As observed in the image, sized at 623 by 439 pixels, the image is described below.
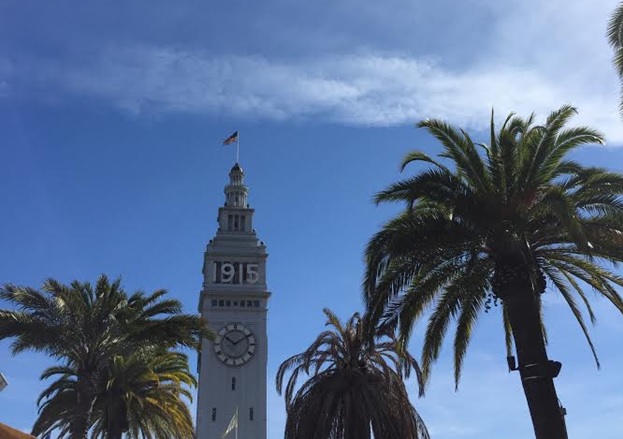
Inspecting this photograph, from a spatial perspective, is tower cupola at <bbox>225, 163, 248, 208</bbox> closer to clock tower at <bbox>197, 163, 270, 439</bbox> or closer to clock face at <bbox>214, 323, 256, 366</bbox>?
clock tower at <bbox>197, 163, 270, 439</bbox>

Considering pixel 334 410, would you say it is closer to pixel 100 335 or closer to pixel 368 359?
pixel 368 359

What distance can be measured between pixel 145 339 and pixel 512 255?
43.0 ft

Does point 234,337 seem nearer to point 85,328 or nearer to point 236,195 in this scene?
point 236,195

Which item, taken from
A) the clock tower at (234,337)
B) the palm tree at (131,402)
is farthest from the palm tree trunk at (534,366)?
the clock tower at (234,337)

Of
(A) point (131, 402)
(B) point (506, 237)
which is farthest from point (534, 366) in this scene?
(A) point (131, 402)

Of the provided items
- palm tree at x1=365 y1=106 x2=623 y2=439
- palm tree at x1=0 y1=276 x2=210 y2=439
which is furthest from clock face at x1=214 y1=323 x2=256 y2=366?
palm tree at x1=365 y1=106 x2=623 y2=439

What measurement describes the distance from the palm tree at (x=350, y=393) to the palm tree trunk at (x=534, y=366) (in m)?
Result: 9.19

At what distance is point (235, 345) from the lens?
71375 millimetres

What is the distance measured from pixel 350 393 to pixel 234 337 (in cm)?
4314

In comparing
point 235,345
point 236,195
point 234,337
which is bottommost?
point 235,345

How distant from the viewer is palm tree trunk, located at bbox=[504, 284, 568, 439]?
1808cm

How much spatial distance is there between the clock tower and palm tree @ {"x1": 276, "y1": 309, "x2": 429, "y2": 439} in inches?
1498

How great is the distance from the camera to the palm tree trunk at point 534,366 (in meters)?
18.1

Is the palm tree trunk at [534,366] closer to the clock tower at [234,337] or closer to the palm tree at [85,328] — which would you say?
the palm tree at [85,328]
